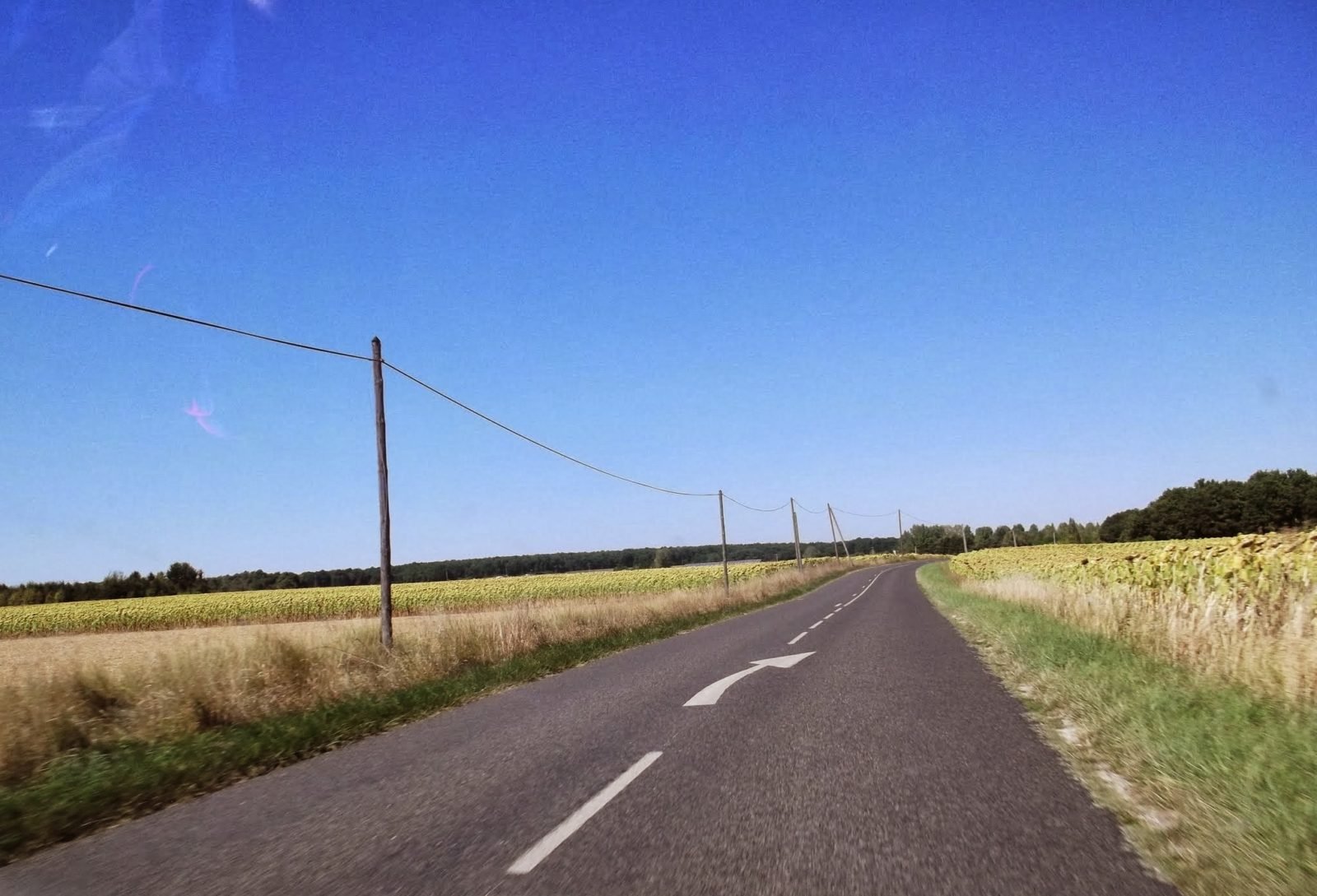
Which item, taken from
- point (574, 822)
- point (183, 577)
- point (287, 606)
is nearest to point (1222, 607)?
point (574, 822)

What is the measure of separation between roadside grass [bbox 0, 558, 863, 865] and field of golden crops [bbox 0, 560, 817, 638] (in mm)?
30753

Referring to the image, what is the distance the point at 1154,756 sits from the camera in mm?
5262

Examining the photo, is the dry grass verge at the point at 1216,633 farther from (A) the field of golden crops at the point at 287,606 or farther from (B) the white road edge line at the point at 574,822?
(A) the field of golden crops at the point at 287,606

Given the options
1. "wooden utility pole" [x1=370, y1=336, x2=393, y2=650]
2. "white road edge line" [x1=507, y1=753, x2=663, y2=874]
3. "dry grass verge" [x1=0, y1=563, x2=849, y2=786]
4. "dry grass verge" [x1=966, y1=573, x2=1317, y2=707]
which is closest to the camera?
"white road edge line" [x1=507, y1=753, x2=663, y2=874]

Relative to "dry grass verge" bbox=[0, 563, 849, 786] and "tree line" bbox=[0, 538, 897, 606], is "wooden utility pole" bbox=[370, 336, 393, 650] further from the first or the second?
"tree line" bbox=[0, 538, 897, 606]

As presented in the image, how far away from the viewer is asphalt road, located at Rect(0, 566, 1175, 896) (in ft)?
12.1

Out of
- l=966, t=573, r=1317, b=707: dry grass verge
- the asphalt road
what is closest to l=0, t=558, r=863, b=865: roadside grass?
the asphalt road

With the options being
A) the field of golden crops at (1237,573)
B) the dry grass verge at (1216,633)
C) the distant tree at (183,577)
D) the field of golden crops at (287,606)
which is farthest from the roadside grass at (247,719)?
the distant tree at (183,577)

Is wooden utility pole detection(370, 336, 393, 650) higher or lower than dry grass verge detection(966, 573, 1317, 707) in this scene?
higher

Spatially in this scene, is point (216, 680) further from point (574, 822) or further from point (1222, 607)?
point (1222, 607)

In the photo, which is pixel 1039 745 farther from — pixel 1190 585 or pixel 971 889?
pixel 1190 585

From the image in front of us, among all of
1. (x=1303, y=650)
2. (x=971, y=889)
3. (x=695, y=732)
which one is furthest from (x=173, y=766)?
(x=1303, y=650)

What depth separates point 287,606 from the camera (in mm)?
50781

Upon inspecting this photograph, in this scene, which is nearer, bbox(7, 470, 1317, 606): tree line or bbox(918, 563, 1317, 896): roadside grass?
bbox(918, 563, 1317, 896): roadside grass
